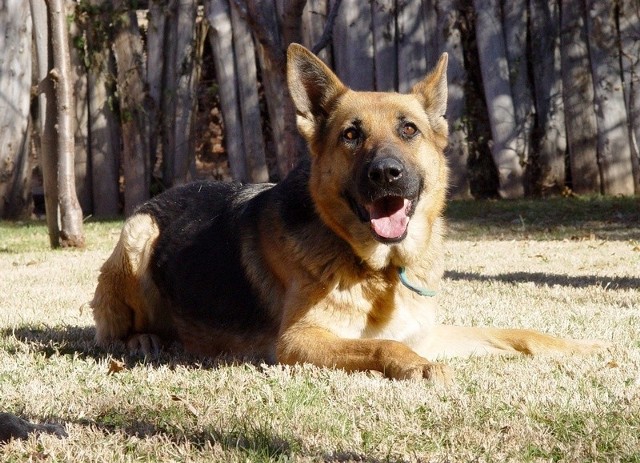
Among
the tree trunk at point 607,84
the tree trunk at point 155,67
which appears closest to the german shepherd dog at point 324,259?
the tree trunk at point 607,84

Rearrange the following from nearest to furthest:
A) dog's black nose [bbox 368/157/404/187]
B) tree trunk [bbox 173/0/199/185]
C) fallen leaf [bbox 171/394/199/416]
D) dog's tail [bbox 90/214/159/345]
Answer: fallen leaf [bbox 171/394/199/416] < dog's black nose [bbox 368/157/404/187] < dog's tail [bbox 90/214/159/345] < tree trunk [bbox 173/0/199/185]

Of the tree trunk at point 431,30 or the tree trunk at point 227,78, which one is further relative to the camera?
the tree trunk at point 227,78

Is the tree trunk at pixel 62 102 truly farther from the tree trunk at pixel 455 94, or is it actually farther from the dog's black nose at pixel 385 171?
the dog's black nose at pixel 385 171

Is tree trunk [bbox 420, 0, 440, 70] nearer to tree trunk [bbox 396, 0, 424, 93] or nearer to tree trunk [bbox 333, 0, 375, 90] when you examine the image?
tree trunk [bbox 396, 0, 424, 93]

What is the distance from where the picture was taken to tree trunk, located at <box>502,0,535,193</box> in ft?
41.4

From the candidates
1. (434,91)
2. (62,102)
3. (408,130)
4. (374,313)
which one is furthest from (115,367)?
(62,102)

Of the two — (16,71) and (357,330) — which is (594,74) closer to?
(16,71)

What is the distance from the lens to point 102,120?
13422mm

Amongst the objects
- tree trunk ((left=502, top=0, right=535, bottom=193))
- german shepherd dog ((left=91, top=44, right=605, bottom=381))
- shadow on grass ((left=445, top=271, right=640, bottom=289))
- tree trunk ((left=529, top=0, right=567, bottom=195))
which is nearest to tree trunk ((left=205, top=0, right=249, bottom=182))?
tree trunk ((left=502, top=0, right=535, bottom=193))

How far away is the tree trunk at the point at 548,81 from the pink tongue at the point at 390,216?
331 inches

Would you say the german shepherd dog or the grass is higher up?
the german shepherd dog

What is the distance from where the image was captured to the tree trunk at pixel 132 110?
43.3ft

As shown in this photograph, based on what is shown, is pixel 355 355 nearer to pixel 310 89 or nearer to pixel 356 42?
pixel 310 89

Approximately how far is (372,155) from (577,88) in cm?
854
